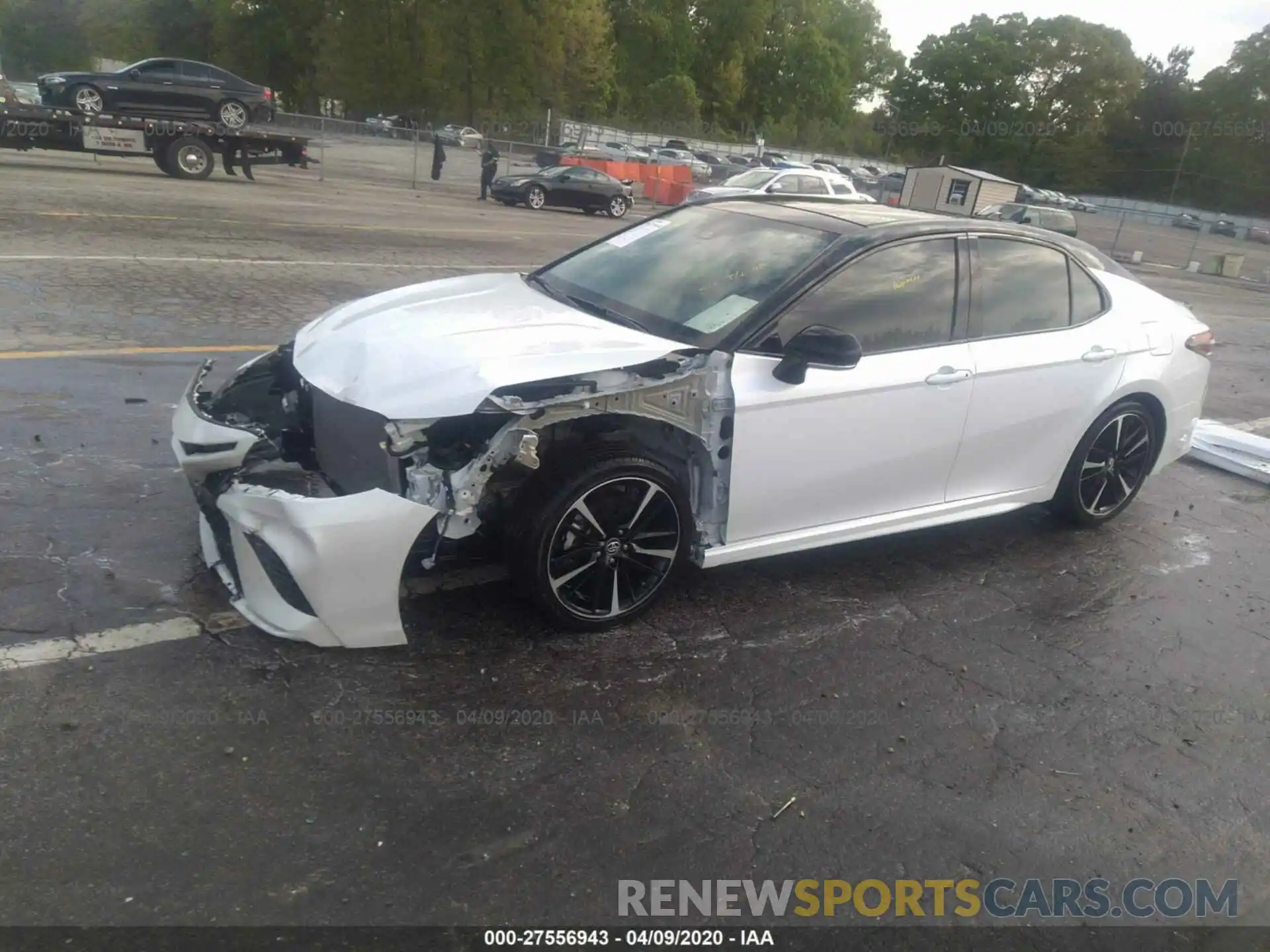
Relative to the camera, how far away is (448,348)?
367 cm

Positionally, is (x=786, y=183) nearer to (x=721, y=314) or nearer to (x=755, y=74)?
(x=721, y=314)

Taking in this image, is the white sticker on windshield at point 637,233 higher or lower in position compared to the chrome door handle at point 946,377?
higher

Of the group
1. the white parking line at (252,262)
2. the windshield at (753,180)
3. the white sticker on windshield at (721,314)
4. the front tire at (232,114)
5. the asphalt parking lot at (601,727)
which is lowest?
the asphalt parking lot at (601,727)

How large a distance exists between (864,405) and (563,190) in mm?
23251

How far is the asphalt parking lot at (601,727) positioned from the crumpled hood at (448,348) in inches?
37.4

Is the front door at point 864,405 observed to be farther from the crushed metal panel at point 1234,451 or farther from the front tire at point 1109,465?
the crushed metal panel at point 1234,451

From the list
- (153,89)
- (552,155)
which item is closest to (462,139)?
(552,155)

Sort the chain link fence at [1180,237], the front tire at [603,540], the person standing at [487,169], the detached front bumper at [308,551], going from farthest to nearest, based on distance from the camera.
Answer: the chain link fence at [1180,237] → the person standing at [487,169] → the front tire at [603,540] → the detached front bumper at [308,551]

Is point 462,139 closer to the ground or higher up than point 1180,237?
higher up

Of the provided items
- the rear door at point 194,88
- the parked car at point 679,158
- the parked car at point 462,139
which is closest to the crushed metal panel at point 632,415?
the rear door at point 194,88

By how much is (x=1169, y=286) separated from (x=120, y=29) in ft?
267

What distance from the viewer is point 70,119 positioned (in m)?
18.8

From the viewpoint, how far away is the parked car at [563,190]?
25859mm

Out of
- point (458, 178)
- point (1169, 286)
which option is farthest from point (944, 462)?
point (458, 178)
